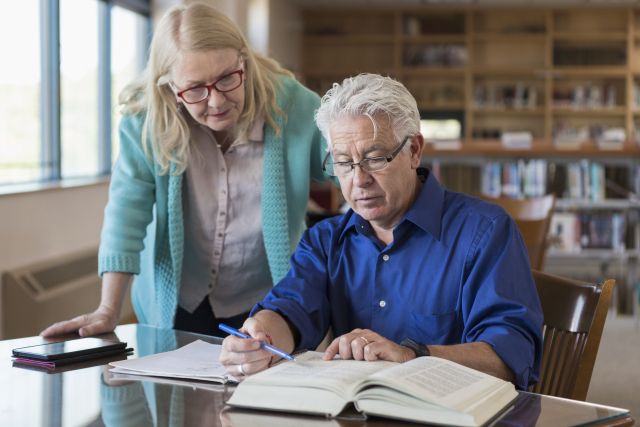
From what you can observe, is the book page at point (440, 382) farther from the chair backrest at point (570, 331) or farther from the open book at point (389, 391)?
the chair backrest at point (570, 331)

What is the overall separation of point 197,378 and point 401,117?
0.60 meters

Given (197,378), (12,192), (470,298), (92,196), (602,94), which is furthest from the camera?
(602,94)

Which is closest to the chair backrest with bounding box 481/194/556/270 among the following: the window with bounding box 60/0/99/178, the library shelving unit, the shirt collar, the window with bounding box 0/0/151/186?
the shirt collar

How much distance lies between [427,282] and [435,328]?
9 centimetres

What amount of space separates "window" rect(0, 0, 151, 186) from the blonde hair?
2359 millimetres

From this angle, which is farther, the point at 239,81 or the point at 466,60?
the point at 466,60

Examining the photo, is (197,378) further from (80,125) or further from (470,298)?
(80,125)

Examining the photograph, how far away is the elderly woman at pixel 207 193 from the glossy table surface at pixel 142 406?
1.49 ft

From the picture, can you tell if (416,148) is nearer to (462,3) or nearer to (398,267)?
(398,267)

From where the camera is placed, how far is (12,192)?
4109mm

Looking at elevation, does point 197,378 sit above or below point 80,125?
below

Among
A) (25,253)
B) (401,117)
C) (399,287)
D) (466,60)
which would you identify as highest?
(466,60)

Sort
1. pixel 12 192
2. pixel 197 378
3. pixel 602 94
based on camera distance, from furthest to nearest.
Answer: pixel 602 94 → pixel 12 192 → pixel 197 378

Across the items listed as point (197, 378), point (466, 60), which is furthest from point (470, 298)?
point (466, 60)
